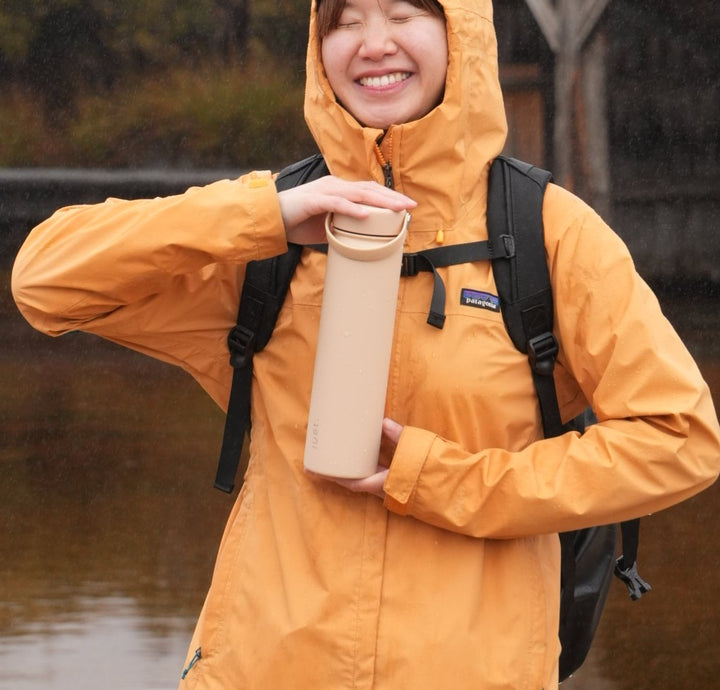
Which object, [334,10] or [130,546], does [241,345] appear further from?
[130,546]

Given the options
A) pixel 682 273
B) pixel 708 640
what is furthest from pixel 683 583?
pixel 682 273

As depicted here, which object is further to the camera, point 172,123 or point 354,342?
point 172,123

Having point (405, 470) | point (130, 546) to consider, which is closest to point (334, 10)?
point (405, 470)

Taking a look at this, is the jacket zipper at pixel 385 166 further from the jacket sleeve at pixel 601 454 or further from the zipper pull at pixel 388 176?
the jacket sleeve at pixel 601 454

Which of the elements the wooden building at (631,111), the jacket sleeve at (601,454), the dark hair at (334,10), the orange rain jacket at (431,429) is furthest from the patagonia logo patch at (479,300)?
the wooden building at (631,111)

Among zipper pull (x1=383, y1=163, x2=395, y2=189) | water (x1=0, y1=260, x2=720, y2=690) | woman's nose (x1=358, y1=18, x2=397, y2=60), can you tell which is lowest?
water (x1=0, y1=260, x2=720, y2=690)

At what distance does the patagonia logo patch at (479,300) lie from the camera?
2137 millimetres

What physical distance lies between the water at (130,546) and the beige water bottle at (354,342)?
2981 millimetres

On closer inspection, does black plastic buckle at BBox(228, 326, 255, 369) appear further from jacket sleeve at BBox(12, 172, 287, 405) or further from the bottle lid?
the bottle lid

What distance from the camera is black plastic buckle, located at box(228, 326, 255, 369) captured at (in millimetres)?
2260

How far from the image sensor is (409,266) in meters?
2.17

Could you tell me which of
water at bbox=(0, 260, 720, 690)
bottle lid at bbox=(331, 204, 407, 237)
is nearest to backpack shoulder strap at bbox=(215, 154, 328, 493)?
bottle lid at bbox=(331, 204, 407, 237)

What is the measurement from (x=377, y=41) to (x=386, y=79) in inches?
2.5

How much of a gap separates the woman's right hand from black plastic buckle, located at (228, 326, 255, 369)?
0.20 meters
